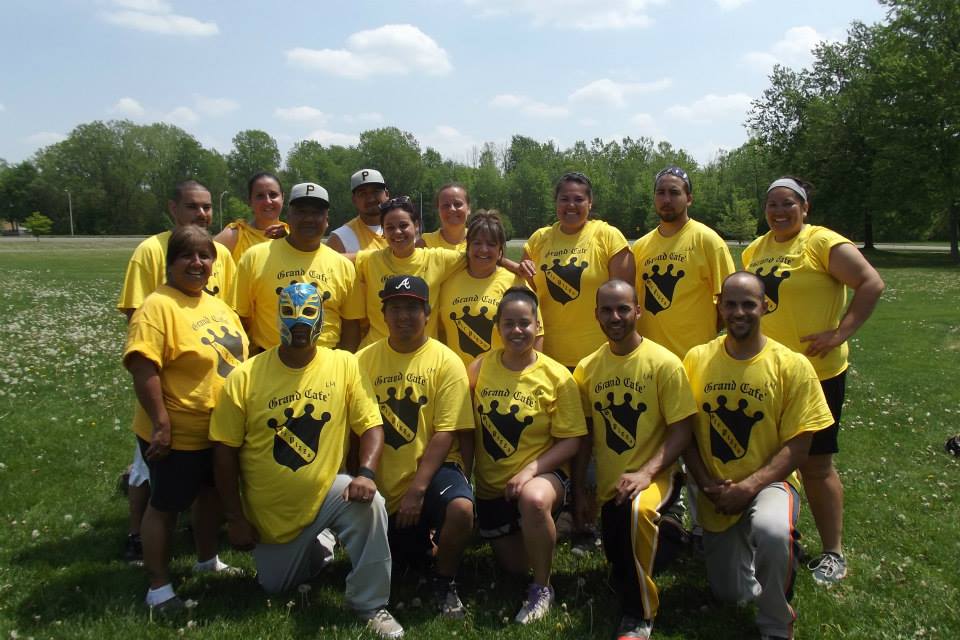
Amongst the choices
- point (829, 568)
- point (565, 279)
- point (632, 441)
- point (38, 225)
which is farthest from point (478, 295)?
point (38, 225)

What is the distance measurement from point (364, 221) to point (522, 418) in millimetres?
2907

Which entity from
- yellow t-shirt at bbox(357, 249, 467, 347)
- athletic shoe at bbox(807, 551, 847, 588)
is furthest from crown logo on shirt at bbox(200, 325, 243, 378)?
athletic shoe at bbox(807, 551, 847, 588)

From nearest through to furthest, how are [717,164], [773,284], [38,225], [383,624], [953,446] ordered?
[383,624], [773,284], [953,446], [38,225], [717,164]

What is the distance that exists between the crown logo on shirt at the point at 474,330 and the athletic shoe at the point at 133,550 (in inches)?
115

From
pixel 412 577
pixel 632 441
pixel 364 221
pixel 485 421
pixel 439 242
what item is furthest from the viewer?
pixel 364 221

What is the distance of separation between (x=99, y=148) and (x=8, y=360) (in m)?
106

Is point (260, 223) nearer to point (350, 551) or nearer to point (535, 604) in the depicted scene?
point (350, 551)

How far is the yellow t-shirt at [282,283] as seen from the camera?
5184 millimetres

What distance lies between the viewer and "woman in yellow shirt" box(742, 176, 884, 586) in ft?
15.5

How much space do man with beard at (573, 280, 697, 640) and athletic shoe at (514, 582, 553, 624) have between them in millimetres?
460

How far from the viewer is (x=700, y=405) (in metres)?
4.40

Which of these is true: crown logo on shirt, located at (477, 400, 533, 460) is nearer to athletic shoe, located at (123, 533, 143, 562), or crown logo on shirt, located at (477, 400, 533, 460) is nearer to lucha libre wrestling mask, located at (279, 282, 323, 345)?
lucha libre wrestling mask, located at (279, 282, 323, 345)

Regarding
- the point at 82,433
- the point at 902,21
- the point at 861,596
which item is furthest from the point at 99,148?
the point at 861,596

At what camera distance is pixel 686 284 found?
532 centimetres
